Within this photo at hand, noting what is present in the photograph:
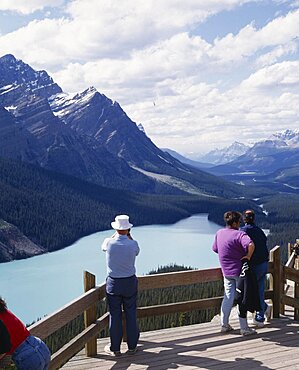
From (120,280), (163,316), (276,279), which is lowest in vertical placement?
(163,316)

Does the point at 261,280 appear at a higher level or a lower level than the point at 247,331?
higher

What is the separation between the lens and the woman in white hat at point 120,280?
926cm

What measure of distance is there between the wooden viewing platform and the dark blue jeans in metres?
0.32

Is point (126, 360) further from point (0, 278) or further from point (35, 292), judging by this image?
point (0, 278)

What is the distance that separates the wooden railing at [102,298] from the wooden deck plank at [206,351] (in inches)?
20.0

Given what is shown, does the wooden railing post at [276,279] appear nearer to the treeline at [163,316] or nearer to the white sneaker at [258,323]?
the white sneaker at [258,323]

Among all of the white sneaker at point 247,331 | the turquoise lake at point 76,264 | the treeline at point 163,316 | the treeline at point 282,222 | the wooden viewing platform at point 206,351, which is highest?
the white sneaker at point 247,331

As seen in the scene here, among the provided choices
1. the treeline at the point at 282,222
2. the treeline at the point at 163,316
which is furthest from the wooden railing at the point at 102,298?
the treeline at the point at 282,222

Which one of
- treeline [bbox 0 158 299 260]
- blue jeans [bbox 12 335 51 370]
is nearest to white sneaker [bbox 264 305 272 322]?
blue jeans [bbox 12 335 51 370]

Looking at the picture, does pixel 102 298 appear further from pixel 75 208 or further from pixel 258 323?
pixel 75 208

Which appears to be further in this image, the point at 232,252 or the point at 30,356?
the point at 232,252

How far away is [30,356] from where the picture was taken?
5973 mm

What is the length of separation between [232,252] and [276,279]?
6.22 feet

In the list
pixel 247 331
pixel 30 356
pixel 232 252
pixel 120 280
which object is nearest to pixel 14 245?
pixel 247 331
